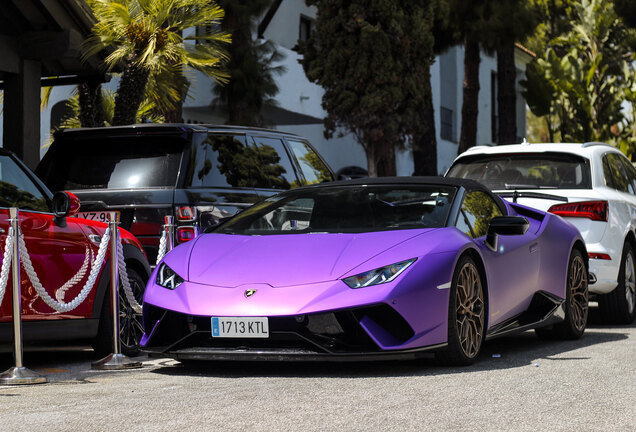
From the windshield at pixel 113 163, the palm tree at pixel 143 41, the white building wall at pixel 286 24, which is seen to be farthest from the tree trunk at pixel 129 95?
the white building wall at pixel 286 24

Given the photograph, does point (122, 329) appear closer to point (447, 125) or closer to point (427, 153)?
point (427, 153)

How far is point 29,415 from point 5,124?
820 cm

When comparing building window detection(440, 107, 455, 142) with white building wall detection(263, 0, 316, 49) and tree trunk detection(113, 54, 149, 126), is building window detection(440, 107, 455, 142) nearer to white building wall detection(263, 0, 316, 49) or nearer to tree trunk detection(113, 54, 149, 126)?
white building wall detection(263, 0, 316, 49)

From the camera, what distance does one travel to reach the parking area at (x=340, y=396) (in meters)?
5.28

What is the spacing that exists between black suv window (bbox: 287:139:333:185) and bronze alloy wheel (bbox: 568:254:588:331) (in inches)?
127

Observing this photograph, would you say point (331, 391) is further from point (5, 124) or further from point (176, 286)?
point (5, 124)

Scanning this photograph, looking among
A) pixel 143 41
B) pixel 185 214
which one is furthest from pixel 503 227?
pixel 143 41

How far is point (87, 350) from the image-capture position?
31.3ft

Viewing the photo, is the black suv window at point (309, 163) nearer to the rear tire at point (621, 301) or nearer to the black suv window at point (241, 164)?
the black suv window at point (241, 164)

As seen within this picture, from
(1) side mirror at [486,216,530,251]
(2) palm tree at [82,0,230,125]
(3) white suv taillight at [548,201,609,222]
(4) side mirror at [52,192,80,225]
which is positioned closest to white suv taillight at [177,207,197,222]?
(4) side mirror at [52,192,80,225]

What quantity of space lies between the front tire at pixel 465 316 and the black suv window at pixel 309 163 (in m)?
4.39

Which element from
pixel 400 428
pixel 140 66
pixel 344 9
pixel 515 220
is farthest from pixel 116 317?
pixel 344 9

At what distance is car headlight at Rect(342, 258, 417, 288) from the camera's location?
6.86 metres

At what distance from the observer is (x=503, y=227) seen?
26.0 ft
